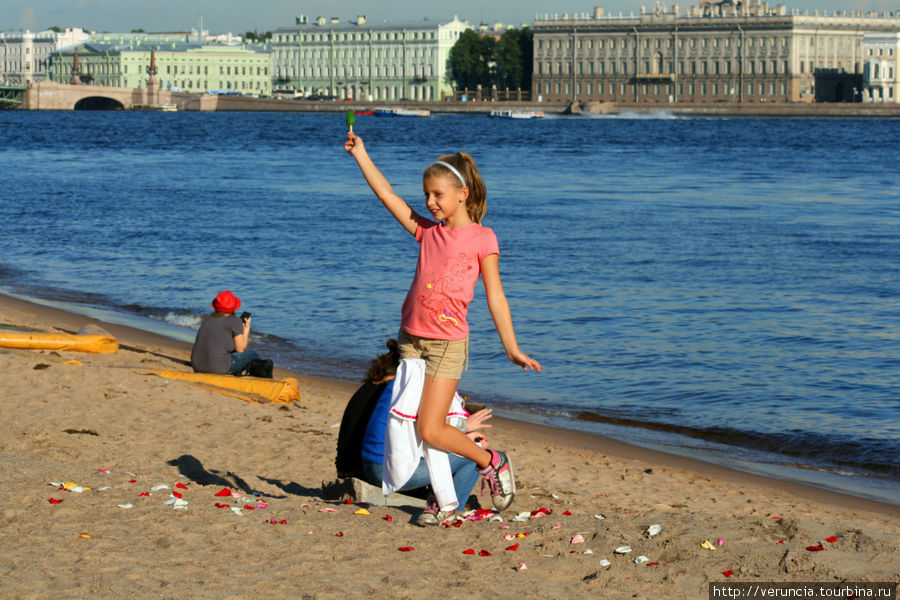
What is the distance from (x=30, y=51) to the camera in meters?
182

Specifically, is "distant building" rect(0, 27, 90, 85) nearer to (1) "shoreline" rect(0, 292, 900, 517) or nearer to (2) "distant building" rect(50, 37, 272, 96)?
(2) "distant building" rect(50, 37, 272, 96)

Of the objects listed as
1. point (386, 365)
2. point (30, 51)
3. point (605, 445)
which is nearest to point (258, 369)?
point (605, 445)

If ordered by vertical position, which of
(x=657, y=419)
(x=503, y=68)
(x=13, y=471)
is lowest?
(x=657, y=419)

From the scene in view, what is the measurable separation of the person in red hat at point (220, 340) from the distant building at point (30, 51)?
582 ft

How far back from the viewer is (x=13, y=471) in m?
5.58

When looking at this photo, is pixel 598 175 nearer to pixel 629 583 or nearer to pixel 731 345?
pixel 731 345

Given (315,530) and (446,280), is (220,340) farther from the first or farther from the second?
(446,280)

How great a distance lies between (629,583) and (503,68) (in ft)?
487

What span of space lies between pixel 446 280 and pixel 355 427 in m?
1.01

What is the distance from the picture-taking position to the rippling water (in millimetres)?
10484

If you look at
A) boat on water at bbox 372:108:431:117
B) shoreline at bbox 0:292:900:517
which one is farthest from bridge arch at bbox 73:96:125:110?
shoreline at bbox 0:292:900:517

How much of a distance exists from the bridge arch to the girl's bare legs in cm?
14542

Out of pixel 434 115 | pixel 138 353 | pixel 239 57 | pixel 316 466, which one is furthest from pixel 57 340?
pixel 239 57

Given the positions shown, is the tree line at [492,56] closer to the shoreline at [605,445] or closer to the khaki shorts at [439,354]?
the shoreline at [605,445]
